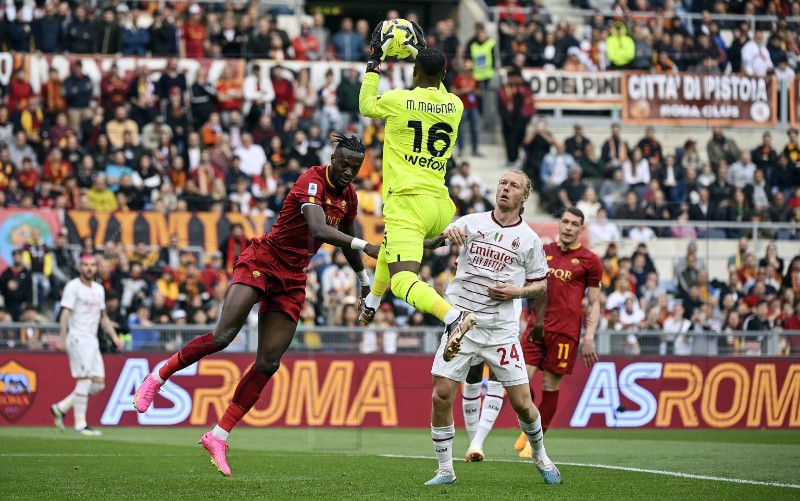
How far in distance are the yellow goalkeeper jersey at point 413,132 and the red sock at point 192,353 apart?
204cm

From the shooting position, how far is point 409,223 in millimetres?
11477

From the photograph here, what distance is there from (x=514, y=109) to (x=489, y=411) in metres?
15.8

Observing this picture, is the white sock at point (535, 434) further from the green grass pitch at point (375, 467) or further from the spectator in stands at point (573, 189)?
the spectator in stands at point (573, 189)

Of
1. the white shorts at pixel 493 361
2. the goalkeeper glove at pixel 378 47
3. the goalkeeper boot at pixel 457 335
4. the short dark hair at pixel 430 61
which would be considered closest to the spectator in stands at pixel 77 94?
the goalkeeper glove at pixel 378 47

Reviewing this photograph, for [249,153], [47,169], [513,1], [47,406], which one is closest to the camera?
[47,406]

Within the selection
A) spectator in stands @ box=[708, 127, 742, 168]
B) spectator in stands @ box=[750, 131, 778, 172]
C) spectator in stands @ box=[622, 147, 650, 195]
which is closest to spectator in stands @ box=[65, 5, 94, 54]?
spectator in stands @ box=[622, 147, 650, 195]

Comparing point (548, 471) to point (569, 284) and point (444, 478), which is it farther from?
point (569, 284)

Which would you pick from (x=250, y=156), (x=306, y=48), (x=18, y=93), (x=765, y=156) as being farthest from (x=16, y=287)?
(x=765, y=156)

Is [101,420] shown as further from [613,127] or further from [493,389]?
[613,127]

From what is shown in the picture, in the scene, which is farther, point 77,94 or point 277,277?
point 77,94

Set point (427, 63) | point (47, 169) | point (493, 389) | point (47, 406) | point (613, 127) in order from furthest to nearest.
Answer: point (613, 127) < point (47, 169) < point (47, 406) < point (493, 389) < point (427, 63)

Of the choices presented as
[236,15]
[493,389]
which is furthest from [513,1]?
[493,389]

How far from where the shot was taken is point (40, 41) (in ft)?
88.5

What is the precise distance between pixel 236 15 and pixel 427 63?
18.7 metres
